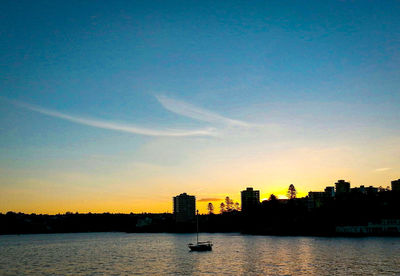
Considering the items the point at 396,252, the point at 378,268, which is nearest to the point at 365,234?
the point at 396,252

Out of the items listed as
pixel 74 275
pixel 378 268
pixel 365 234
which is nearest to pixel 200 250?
pixel 74 275

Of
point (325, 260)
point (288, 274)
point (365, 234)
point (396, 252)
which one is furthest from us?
point (365, 234)

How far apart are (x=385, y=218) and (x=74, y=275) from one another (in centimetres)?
16277

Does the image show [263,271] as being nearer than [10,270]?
Yes

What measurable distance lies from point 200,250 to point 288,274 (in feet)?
213

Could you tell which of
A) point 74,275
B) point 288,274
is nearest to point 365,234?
point 288,274

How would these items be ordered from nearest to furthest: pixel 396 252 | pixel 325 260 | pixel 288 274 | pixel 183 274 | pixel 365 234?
pixel 288 274, pixel 183 274, pixel 325 260, pixel 396 252, pixel 365 234

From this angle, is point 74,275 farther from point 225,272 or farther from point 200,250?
point 200,250

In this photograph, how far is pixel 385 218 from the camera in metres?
192

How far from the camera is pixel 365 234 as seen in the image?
190625mm

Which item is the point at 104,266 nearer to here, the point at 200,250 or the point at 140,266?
the point at 140,266

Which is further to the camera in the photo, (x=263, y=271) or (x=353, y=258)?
(x=353, y=258)

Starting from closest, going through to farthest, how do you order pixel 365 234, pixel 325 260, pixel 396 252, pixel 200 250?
pixel 325 260 < pixel 396 252 < pixel 200 250 < pixel 365 234

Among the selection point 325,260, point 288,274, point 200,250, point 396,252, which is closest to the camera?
point 288,274
